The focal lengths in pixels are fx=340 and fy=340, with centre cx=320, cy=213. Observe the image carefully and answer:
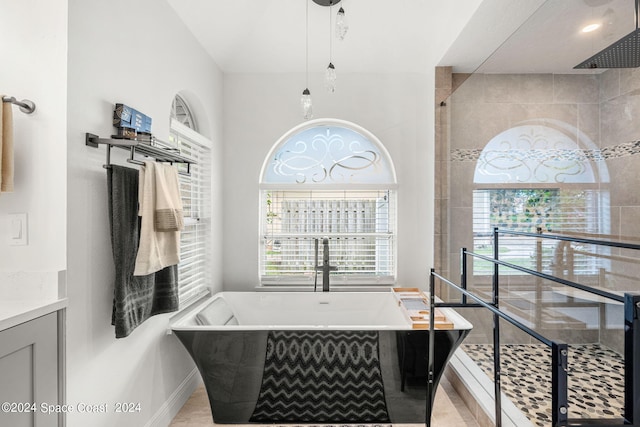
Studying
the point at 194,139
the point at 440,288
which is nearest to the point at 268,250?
the point at 194,139

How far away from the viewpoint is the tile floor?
221 cm

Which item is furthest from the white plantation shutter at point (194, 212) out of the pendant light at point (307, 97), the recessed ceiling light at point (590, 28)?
the recessed ceiling light at point (590, 28)

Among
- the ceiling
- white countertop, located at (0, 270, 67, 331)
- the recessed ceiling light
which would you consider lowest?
white countertop, located at (0, 270, 67, 331)

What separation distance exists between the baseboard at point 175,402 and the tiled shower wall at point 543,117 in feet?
7.07

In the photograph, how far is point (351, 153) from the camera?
3.34 meters

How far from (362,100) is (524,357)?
7.98ft

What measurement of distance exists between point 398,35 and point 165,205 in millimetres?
2360

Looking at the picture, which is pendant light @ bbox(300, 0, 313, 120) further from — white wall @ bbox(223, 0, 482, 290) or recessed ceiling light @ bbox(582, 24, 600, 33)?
recessed ceiling light @ bbox(582, 24, 600, 33)

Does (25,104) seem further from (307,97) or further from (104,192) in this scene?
(307,97)

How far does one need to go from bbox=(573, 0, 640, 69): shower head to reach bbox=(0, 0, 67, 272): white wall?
7.25 feet

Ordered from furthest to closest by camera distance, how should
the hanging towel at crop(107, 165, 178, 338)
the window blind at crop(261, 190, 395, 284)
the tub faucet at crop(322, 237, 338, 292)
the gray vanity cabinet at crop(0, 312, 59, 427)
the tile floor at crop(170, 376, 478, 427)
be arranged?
the window blind at crop(261, 190, 395, 284), the tub faucet at crop(322, 237, 338, 292), the tile floor at crop(170, 376, 478, 427), the hanging towel at crop(107, 165, 178, 338), the gray vanity cabinet at crop(0, 312, 59, 427)

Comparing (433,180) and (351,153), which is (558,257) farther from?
(351,153)

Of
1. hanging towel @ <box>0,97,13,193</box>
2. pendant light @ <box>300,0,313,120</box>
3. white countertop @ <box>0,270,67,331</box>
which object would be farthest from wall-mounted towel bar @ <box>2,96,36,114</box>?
pendant light @ <box>300,0,313,120</box>

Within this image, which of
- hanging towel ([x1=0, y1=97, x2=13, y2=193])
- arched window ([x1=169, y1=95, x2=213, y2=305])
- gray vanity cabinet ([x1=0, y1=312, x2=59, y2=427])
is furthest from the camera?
arched window ([x1=169, y1=95, x2=213, y2=305])
